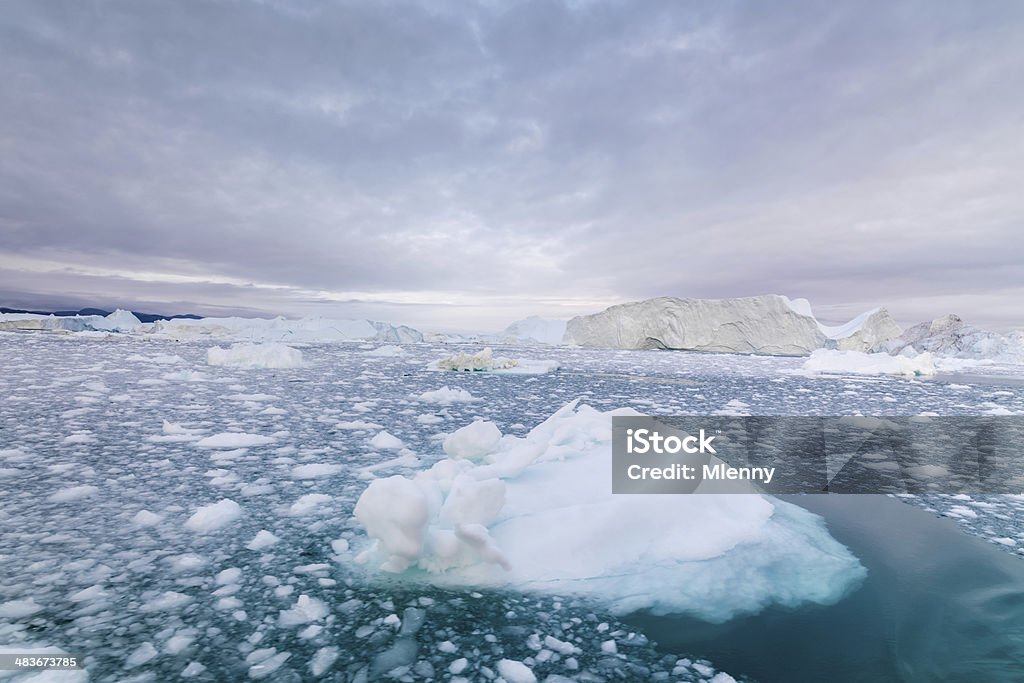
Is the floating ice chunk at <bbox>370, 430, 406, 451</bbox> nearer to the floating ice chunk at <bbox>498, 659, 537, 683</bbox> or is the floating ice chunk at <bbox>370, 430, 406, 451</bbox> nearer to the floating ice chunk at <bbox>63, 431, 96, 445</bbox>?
the floating ice chunk at <bbox>63, 431, 96, 445</bbox>

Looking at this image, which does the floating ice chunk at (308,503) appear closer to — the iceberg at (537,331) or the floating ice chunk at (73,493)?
the floating ice chunk at (73,493)

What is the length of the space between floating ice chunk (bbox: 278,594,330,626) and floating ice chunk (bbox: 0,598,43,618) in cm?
110

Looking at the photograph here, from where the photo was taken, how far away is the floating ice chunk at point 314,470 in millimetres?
4789

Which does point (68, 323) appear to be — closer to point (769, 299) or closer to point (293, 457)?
point (293, 457)

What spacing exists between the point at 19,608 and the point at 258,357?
1631 cm

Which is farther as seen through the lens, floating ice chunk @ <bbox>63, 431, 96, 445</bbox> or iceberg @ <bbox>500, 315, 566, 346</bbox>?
iceberg @ <bbox>500, 315, 566, 346</bbox>

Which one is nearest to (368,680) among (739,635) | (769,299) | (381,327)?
(739,635)

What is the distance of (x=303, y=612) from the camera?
8.11ft

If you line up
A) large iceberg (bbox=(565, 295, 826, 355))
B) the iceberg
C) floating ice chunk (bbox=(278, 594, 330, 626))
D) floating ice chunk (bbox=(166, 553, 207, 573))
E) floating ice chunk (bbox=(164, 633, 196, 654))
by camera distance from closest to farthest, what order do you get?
floating ice chunk (bbox=(164, 633, 196, 654)), floating ice chunk (bbox=(278, 594, 330, 626)), floating ice chunk (bbox=(166, 553, 207, 573)), large iceberg (bbox=(565, 295, 826, 355)), the iceberg

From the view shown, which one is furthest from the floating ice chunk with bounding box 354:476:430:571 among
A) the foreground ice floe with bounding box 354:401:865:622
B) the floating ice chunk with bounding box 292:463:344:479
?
the floating ice chunk with bounding box 292:463:344:479

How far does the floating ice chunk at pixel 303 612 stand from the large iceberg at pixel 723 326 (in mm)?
49725

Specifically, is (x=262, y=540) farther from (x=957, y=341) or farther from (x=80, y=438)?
(x=957, y=341)

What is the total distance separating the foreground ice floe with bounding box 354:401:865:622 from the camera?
9.42 ft

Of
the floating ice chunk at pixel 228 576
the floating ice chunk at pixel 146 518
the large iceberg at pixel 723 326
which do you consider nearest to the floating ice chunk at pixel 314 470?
the floating ice chunk at pixel 146 518
